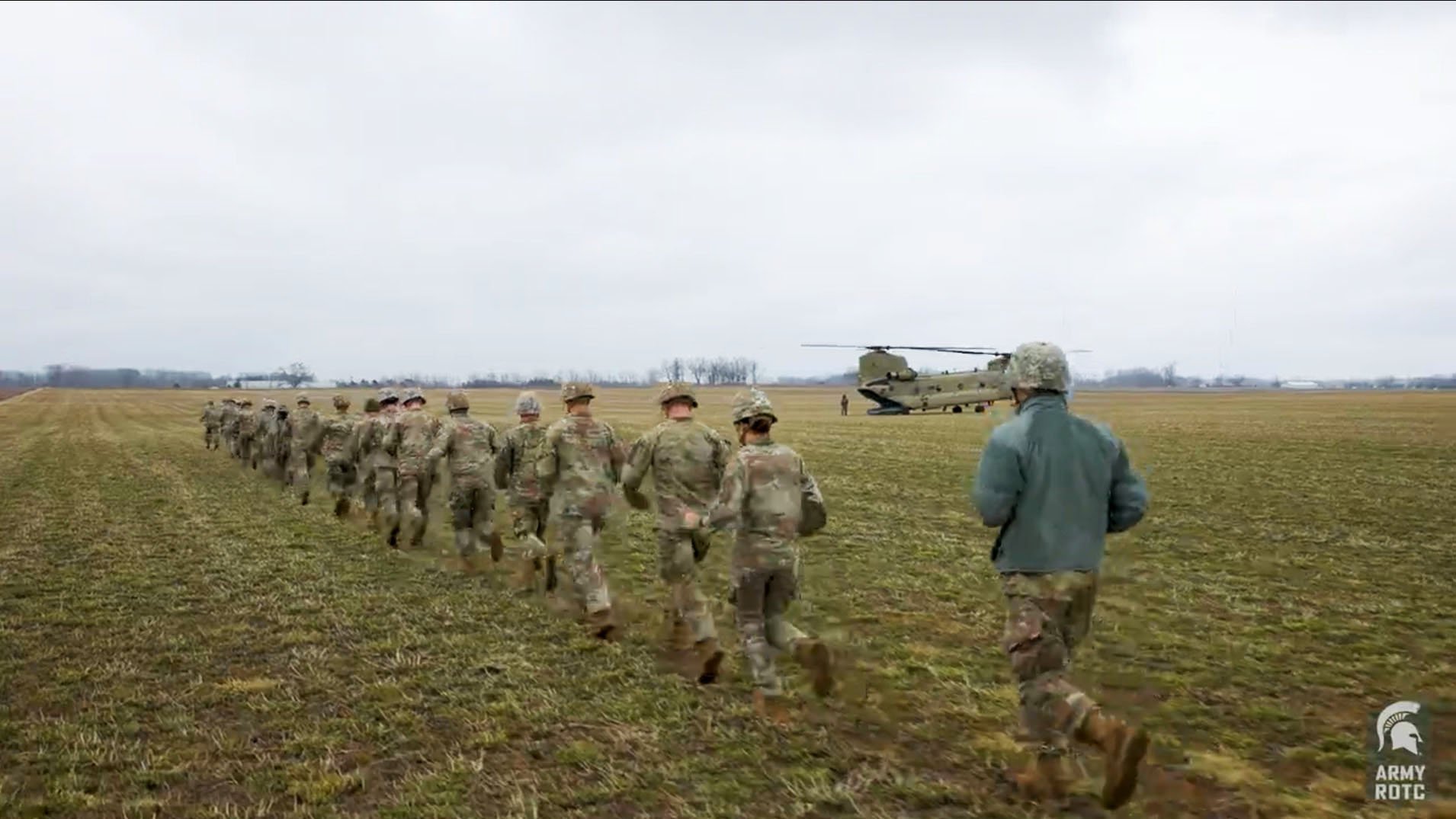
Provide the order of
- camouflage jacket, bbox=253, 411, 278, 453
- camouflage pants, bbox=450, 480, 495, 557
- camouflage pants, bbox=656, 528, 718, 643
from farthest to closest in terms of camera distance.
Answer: camouflage jacket, bbox=253, 411, 278, 453 → camouflage pants, bbox=450, 480, 495, 557 → camouflage pants, bbox=656, 528, 718, 643

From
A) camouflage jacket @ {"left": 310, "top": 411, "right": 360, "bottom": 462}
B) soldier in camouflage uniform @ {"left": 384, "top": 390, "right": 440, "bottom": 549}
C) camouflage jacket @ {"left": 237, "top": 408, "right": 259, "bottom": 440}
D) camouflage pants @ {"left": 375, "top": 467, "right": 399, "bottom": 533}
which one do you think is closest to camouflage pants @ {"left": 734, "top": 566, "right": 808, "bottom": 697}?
soldier in camouflage uniform @ {"left": 384, "top": 390, "right": 440, "bottom": 549}

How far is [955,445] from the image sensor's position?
106ft

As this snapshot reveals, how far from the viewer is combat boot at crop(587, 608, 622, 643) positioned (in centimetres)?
905

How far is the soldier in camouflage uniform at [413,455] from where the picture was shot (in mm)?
13875

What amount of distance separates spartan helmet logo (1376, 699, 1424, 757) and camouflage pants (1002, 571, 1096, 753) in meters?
2.87

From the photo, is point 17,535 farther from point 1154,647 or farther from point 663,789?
point 1154,647

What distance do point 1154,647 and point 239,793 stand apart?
7723mm

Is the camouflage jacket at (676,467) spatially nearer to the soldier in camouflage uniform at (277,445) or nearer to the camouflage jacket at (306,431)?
the camouflage jacket at (306,431)

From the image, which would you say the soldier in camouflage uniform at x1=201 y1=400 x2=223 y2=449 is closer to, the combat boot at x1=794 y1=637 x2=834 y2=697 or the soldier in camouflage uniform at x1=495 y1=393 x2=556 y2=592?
the soldier in camouflage uniform at x1=495 y1=393 x2=556 y2=592

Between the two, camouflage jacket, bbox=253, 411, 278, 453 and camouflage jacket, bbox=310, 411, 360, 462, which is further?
camouflage jacket, bbox=253, 411, 278, 453

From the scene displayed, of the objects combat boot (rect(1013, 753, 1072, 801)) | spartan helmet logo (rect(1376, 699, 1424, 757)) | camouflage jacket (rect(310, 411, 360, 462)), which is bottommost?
spartan helmet logo (rect(1376, 699, 1424, 757))

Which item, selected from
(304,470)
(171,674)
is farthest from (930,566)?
(304,470)

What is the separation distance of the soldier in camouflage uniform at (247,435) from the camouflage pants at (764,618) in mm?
22332

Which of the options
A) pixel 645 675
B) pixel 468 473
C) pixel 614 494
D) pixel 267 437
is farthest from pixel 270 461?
pixel 645 675
